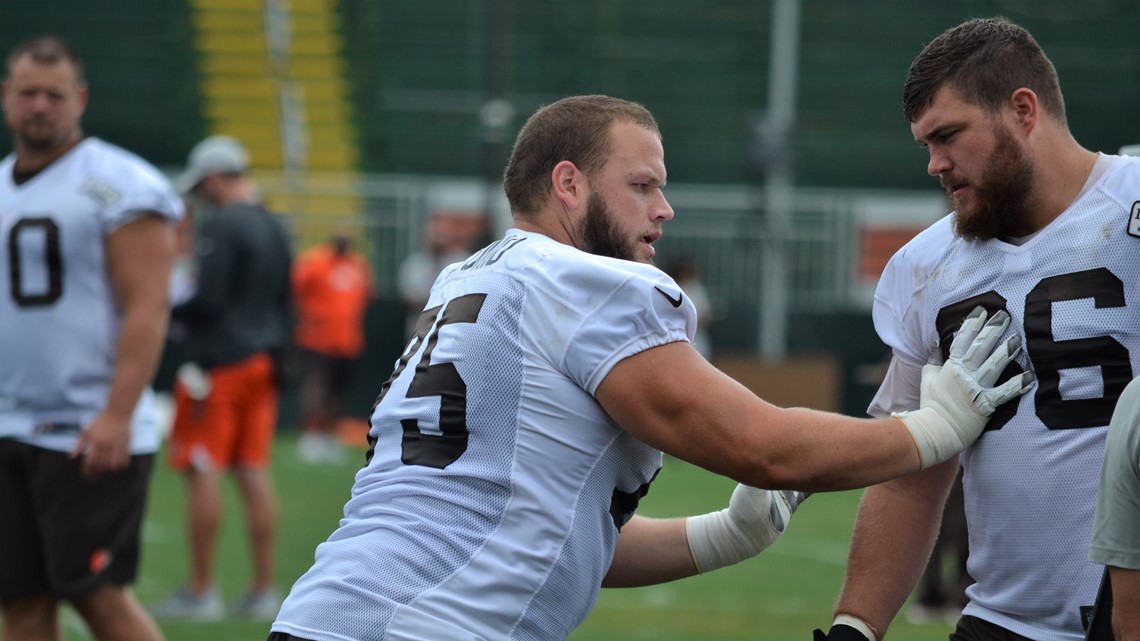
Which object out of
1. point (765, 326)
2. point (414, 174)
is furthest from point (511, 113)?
point (765, 326)

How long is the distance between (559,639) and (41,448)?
2.63 metres

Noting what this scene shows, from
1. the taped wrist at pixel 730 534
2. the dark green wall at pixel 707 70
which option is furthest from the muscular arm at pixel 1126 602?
the dark green wall at pixel 707 70

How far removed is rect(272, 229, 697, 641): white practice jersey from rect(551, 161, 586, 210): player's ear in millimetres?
142

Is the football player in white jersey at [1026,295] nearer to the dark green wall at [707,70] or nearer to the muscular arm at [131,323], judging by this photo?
the muscular arm at [131,323]

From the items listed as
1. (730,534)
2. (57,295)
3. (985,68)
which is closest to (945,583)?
(57,295)

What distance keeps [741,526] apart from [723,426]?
57 centimetres

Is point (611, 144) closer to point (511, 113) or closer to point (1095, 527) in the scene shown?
point (1095, 527)

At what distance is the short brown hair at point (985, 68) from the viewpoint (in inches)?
123

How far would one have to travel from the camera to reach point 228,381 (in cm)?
762

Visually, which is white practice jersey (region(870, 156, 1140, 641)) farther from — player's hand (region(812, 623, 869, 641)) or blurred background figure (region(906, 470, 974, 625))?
blurred background figure (region(906, 470, 974, 625))

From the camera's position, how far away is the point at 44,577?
4996mm

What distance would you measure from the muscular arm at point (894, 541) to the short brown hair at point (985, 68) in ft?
2.60

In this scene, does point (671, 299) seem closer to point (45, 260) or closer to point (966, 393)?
point (966, 393)

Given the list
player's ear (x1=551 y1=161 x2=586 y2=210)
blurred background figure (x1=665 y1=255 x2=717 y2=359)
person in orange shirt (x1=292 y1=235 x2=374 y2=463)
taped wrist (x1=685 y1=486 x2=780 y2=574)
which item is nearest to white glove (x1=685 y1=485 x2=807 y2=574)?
taped wrist (x1=685 y1=486 x2=780 y2=574)
